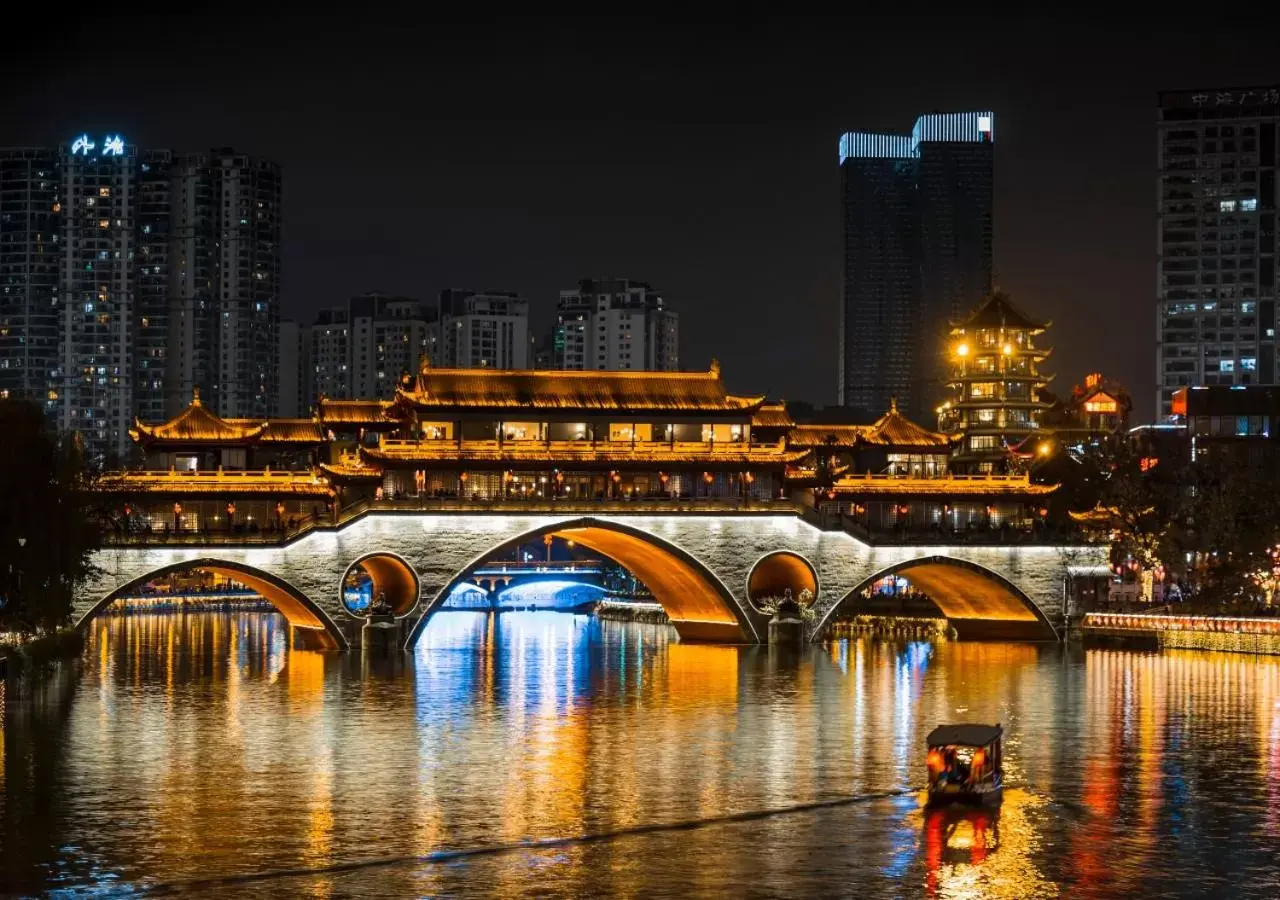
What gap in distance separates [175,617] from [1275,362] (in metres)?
82.3

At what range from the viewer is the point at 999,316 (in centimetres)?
8594

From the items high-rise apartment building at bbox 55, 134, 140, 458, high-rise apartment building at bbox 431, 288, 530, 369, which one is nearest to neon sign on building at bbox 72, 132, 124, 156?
high-rise apartment building at bbox 55, 134, 140, 458

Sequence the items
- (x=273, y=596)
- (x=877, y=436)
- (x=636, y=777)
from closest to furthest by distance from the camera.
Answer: (x=636, y=777), (x=273, y=596), (x=877, y=436)

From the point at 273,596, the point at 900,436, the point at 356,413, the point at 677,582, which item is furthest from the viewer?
the point at 900,436

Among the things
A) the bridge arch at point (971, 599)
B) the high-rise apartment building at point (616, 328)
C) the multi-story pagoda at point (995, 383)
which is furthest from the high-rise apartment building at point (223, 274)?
the bridge arch at point (971, 599)

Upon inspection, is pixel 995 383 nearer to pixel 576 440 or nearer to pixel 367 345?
pixel 576 440

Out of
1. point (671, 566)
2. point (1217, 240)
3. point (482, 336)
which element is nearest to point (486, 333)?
point (482, 336)

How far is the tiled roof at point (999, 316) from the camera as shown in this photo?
85.8m

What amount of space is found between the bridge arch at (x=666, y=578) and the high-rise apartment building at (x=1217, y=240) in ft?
253

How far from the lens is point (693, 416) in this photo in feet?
218

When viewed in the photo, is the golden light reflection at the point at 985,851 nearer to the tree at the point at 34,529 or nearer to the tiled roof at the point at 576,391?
the tree at the point at 34,529

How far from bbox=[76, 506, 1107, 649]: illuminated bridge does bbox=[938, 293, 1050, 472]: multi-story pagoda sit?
15.5 metres

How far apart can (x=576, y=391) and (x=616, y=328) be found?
87.4m

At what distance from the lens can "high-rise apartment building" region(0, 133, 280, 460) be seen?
464 ft
